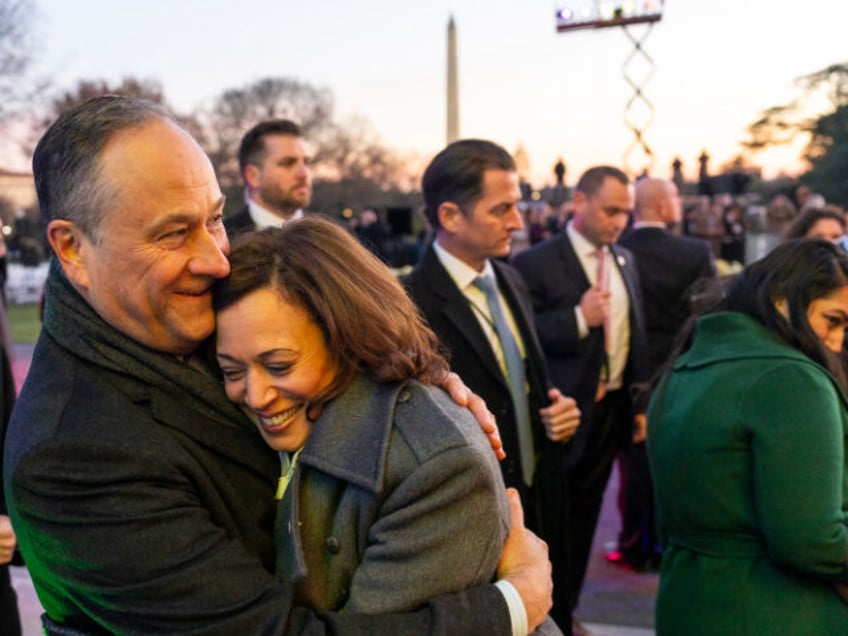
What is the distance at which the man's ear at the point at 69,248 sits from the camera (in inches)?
59.6

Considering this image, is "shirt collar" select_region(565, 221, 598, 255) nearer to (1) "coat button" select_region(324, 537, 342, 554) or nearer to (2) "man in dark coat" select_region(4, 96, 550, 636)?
(2) "man in dark coat" select_region(4, 96, 550, 636)

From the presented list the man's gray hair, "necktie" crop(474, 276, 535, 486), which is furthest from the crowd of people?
"necktie" crop(474, 276, 535, 486)

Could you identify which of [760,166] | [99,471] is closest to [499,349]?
[99,471]

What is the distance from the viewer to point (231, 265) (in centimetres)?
164

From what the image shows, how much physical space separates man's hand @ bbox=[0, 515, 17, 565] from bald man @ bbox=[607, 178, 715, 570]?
384 cm

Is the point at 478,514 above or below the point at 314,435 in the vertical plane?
below

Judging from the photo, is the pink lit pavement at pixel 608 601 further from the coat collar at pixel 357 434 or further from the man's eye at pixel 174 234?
the man's eye at pixel 174 234

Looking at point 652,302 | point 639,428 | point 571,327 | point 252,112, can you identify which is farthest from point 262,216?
point 252,112

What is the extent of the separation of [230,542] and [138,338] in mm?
384

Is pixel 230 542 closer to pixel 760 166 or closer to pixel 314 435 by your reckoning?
pixel 314 435

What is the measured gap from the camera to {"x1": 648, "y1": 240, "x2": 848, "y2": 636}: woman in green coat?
2305 millimetres

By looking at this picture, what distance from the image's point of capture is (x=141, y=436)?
57.0 inches

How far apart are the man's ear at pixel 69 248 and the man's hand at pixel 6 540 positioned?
1.08 metres

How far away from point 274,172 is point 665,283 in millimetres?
2512
